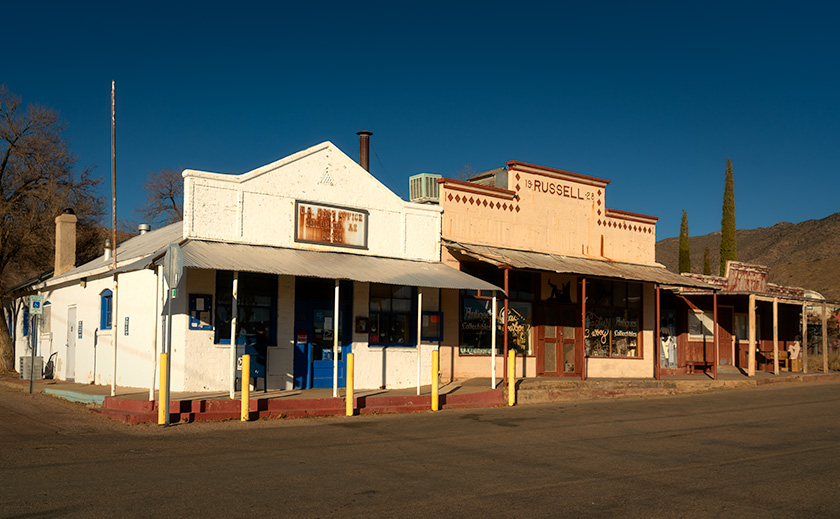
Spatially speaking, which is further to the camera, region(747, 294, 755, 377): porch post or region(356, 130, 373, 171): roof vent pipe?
region(747, 294, 755, 377): porch post

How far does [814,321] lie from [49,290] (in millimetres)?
31075

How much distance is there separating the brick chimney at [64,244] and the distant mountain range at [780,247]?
6533 centimetres

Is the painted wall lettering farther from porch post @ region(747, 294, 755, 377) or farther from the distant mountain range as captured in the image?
the distant mountain range

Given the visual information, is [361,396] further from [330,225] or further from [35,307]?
[35,307]

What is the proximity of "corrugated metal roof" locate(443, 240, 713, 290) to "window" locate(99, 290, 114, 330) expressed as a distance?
27.8ft

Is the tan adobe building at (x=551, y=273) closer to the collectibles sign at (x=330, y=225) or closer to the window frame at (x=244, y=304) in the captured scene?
the collectibles sign at (x=330, y=225)

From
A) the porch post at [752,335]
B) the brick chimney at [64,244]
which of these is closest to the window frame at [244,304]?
the brick chimney at [64,244]

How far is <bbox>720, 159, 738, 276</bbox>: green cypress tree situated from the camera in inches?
1887

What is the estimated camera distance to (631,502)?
7445 millimetres

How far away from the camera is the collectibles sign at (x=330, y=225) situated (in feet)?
59.4

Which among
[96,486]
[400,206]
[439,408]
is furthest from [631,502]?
[400,206]

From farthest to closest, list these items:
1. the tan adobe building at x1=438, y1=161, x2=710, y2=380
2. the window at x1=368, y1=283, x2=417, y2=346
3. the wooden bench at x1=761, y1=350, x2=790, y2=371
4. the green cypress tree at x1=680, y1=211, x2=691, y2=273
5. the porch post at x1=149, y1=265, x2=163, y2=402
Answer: the green cypress tree at x1=680, y1=211, x2=691, y2=273 → the wooden bench at x1=761, y1=350, x2=790, y2=371 → the tan adobe building at x1=438, y1=161, x2=710, y2=380 → the window at x1=368, y1=283, x2=417, y2=346 → the porch post at x1=149, y1=265, x2=163, y2=402

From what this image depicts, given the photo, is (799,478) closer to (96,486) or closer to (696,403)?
(96,486)

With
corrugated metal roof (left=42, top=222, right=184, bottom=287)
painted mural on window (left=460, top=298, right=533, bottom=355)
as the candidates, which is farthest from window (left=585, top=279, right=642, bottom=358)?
corrugated metal roof (left=42, top=222, right=184, bottom=287)
